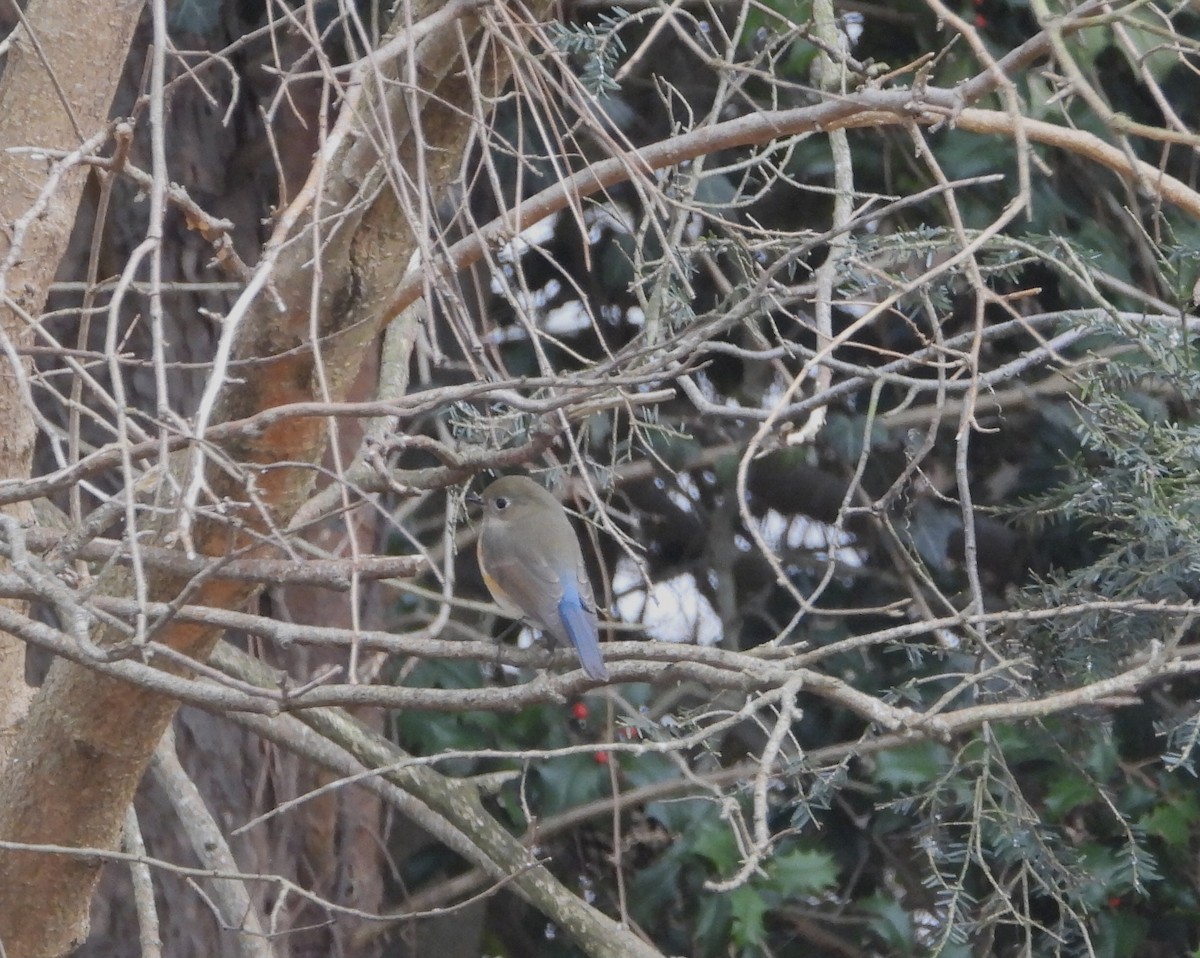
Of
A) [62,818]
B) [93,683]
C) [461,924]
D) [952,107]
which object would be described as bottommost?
[461,924]

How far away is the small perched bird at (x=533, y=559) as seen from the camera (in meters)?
3.58

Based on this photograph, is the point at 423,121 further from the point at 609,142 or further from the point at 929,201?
the point at 929,201

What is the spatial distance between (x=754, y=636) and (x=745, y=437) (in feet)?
2.40

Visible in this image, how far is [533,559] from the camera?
12.6ft

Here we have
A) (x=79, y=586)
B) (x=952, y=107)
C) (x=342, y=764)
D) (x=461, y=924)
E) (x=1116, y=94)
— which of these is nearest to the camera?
(x=952, y=107)

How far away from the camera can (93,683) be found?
8.28 feet

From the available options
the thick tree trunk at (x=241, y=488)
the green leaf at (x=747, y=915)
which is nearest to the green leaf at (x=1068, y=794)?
the green leaf at (x=747, y=915)

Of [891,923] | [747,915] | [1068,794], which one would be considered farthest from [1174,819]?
[747,915]

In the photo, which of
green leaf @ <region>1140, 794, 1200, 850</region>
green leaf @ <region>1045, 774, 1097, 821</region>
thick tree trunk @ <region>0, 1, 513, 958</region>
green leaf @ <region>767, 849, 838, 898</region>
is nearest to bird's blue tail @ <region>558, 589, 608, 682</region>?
thick tree trunk @ <region>0, 1, 513, 958</region>

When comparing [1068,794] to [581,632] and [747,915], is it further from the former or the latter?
[581,632]

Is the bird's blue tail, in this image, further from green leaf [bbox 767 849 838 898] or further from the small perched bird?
green leaf [bbox 767 849 838 898]

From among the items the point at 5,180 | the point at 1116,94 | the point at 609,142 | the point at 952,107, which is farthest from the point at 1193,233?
the point at 5,180

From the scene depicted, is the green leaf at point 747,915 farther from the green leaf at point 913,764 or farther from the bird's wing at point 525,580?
the bird's wing at point 525,580

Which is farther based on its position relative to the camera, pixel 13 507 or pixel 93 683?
pixel 13 507
